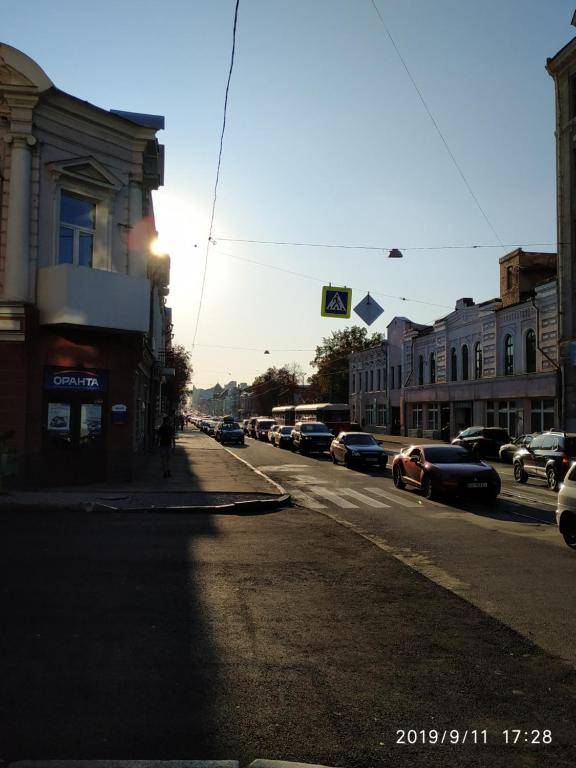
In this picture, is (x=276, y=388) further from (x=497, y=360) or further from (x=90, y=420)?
(x=90, y=420)

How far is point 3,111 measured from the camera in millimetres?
15867

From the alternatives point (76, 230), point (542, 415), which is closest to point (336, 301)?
point (76, 230)

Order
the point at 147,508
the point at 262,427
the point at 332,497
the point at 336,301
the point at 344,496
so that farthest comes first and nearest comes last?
the point at 262,427
the point at 336,301
the point at 344,496
the point at 332,497
the point at 147,508

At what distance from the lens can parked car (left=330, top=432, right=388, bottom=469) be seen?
1025 inches

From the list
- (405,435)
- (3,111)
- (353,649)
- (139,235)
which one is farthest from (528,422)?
(353,649)

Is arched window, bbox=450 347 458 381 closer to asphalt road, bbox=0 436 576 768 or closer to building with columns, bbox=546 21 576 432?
building with columns, bbox=546 21 576 432

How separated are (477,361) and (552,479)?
1078 inches

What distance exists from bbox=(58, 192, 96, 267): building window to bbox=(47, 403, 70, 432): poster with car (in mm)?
3789

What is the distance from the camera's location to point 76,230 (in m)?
17.3

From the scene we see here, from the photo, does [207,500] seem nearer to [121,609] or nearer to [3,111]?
[121,609]

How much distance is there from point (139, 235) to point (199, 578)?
12800mm

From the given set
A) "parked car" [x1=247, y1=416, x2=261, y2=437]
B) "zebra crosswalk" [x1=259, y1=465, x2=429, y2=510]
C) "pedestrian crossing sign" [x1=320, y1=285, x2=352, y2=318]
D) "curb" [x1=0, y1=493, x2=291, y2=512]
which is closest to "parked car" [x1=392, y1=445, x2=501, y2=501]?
"zebra crosswalk" [x1=259, y1=465, x2=429, y2=510]

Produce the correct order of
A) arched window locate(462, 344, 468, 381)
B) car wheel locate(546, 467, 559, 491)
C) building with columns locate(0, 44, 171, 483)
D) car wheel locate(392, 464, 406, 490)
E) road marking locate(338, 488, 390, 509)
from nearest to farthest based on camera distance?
road marking locate(338, 488, 390, 509) → building with columns locate(0, 44, 171, 483) → car wheel locate(392, 464, 406, 490) → car wheel locate(546, 467, 559, 491) → arched window locate(462, 344, 468, 381)

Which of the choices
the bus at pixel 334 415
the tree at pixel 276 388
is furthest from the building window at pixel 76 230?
the tree at pixel 276 388
